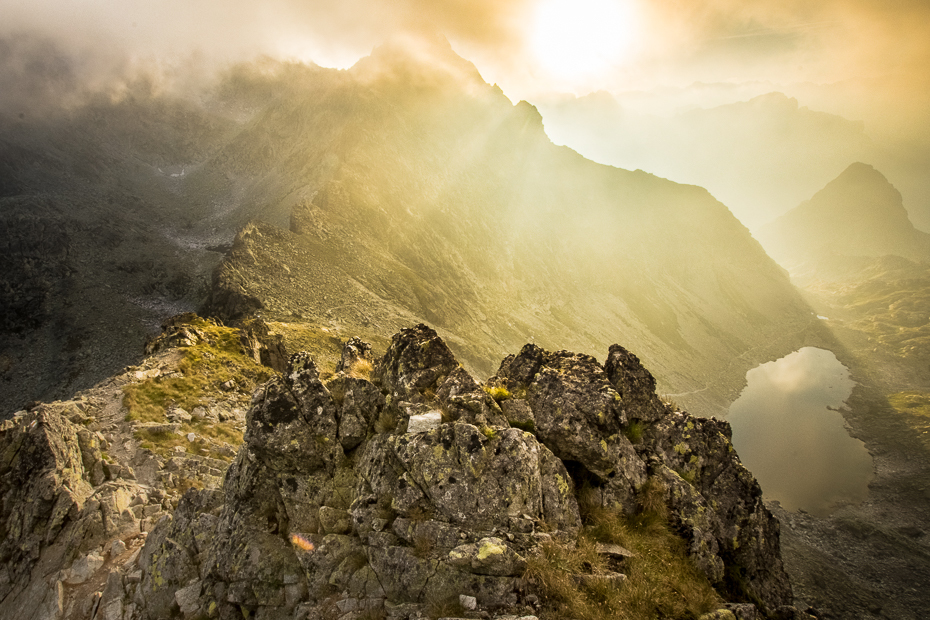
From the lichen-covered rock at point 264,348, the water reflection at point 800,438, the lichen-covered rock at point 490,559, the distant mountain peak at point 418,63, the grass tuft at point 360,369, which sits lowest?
the lichen-covered rock at point 490,559

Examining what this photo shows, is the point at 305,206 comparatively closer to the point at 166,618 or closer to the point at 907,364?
the point at 166,618

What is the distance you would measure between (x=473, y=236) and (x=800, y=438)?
8464cm

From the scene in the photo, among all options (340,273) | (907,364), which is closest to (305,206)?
(340,273)

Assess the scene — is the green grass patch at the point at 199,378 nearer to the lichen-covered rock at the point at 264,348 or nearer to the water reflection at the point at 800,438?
the lichen-covered rock at the point at 264,348

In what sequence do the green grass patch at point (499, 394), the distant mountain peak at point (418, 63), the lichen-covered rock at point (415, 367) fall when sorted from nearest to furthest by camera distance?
the lichen-covered rock at point (415, 367) → the green grass patch at point (499, 394) → the distant mountain peak at point (418, 63)

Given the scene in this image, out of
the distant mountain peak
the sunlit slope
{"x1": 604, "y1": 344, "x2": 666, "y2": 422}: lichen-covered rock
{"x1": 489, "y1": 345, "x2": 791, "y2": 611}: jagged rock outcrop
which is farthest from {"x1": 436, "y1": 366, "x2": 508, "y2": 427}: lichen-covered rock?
the distant mountain peak

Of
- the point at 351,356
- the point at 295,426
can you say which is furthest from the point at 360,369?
the point at 295,426

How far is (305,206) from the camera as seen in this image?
260ft

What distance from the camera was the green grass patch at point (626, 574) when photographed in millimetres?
7695

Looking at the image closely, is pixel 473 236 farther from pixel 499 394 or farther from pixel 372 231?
pixel 499 394

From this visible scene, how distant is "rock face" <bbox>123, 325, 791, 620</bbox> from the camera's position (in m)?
8.88

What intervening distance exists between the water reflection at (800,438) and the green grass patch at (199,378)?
66384 millimetres

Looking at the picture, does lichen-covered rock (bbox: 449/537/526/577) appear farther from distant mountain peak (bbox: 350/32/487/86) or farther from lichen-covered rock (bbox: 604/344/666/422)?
distant mountain peak (bbox: 350/32/487/86)

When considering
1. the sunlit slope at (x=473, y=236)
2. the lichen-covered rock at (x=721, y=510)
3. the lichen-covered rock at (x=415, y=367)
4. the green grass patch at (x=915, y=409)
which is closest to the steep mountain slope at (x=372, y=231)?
the sunlit slope at (x=473, y=236)
